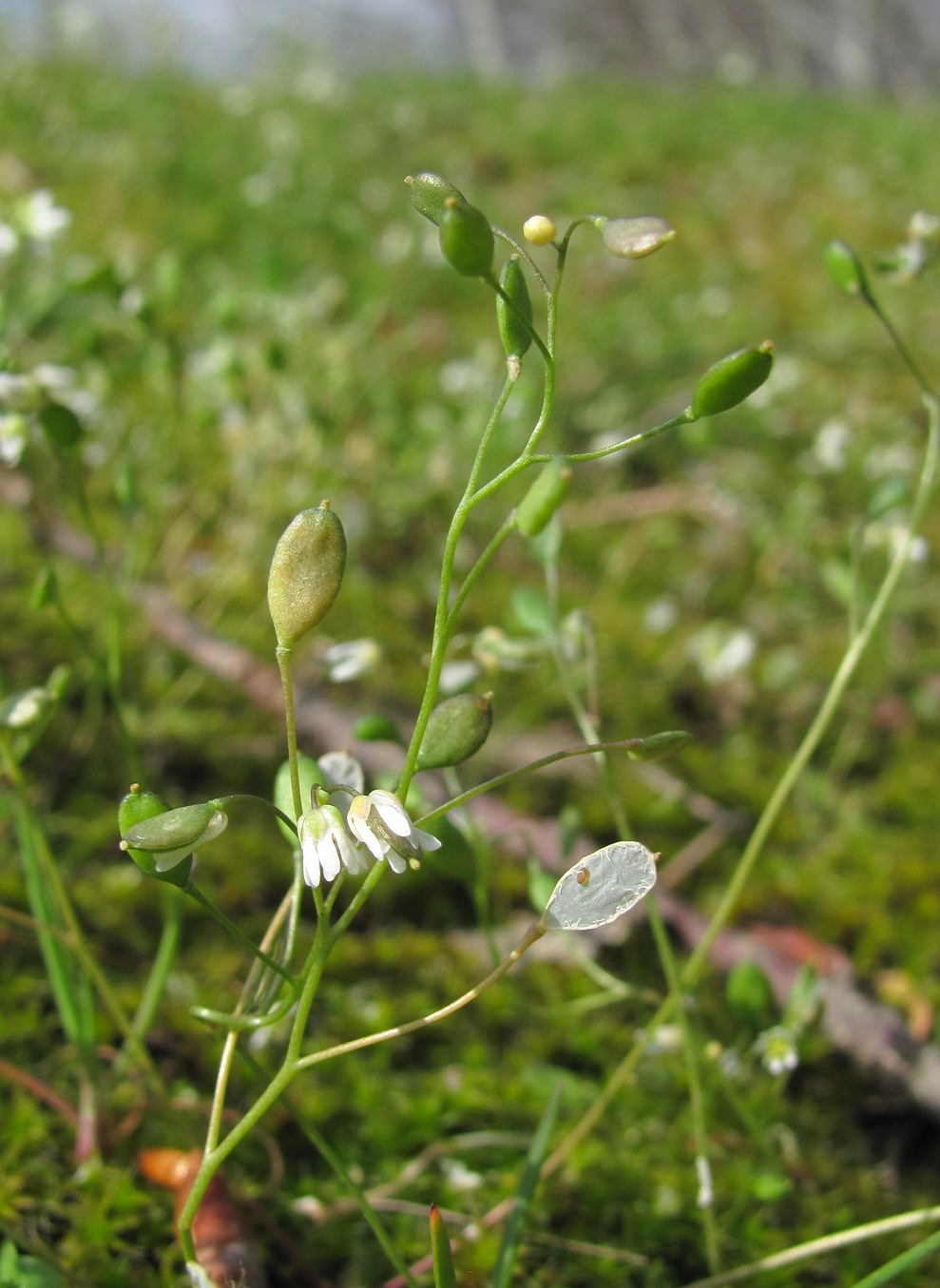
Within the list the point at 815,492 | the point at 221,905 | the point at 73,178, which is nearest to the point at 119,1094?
the point at 221,905

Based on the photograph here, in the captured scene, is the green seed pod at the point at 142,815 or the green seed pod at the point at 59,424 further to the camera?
the green seed pod at the point at 59,424

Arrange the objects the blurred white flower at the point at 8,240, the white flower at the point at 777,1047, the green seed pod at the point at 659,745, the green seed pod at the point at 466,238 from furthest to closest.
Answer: the blurred white flower at the point at 8,240 → the white flower at the point at 777,1047 → the green seed pod at the point at 659,745 → the green seed pod at the point at 466,238

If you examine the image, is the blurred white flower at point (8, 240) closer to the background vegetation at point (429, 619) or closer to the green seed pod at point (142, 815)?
the background vegetation at point (429, 619)

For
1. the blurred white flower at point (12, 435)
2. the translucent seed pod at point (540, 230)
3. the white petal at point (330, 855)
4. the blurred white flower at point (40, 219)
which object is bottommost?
the white petal at point (330, 855)

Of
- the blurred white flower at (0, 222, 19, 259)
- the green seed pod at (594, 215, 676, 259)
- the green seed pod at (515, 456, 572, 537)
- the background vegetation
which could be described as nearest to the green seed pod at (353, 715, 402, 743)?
the background vegetation

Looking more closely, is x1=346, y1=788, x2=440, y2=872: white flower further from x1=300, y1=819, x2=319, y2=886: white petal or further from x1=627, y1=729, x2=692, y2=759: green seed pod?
x1=627, y1=729, x2=692, y2=759: green seed pod

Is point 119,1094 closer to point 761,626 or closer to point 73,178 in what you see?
point 761,626

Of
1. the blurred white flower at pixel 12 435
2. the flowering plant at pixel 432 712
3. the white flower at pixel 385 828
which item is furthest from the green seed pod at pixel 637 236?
the blurred white flower at pixel 12 435

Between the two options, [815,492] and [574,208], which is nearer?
[815,492]
